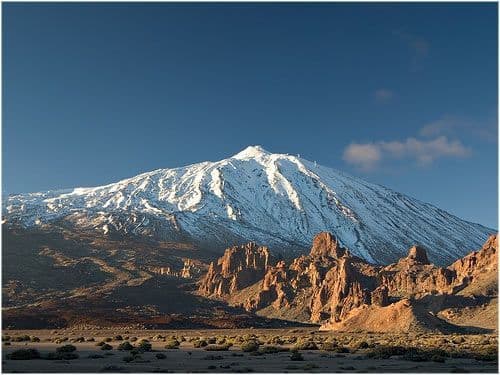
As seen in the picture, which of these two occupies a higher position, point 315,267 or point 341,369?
point 315,267

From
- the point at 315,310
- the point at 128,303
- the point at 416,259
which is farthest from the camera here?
the point at 416,259

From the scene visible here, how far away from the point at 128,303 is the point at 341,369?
10194 centimetres

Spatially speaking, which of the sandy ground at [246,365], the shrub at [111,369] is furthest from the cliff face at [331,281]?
the shrub at [111,369]

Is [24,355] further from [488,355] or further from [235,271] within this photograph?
[235,271]

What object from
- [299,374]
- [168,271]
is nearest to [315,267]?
[168,271]

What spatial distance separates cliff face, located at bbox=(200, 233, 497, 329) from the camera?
325ft

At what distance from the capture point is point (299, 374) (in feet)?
79.5

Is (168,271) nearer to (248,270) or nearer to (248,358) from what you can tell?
(248,270)

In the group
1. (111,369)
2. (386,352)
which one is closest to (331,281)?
(386,352)

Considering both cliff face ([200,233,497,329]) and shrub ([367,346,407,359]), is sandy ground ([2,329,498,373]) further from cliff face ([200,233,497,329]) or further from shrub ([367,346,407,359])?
cliff face ([200,233,497,329])

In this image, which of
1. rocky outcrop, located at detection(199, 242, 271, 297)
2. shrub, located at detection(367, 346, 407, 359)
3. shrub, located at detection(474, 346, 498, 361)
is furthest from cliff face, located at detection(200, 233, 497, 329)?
shrub, located at detection(367, 346, 407, 359)

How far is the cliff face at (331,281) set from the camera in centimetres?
9912

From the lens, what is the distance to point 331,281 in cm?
11756

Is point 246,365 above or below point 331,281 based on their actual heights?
below
